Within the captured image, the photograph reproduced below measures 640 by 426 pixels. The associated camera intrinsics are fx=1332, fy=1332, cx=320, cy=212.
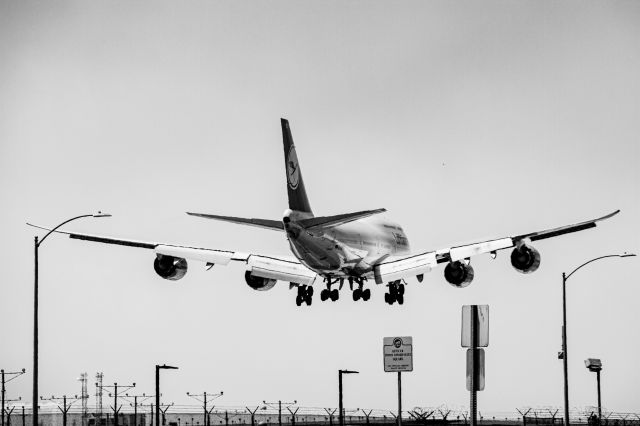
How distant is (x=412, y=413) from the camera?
10731cm

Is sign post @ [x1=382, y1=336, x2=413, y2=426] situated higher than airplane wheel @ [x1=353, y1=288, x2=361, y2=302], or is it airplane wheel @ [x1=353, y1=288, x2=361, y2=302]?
airplane wheel @ [x1=353, y1=288, x2=361, y2=302]

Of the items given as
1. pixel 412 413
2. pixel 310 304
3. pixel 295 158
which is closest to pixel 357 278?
pixel 310 304

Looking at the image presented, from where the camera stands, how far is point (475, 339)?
97.5 feet

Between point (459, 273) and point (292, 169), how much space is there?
11.4m

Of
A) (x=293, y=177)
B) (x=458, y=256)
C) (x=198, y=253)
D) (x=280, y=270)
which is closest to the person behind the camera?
→ (x=293, y=177)

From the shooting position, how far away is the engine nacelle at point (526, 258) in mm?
68562

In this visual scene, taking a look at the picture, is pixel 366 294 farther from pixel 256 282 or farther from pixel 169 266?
pixel 169 266

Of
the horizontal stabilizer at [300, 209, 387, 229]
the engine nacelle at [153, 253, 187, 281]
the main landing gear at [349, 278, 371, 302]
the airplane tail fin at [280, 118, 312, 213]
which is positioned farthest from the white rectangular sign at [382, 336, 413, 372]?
the main landing gear at [349, 278, 371, 302]

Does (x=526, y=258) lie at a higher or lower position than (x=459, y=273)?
higher

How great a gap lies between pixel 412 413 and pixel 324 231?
42.4 meters

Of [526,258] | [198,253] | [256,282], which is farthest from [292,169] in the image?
[526,258]

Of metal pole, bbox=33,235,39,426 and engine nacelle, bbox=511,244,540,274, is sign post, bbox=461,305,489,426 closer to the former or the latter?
metal pole, bbox=33,235,39,426

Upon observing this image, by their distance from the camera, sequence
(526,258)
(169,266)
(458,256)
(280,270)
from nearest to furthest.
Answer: (526,258)
(169,266)
(458,256)
(280,270)

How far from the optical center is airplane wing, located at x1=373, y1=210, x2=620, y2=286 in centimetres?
6812
